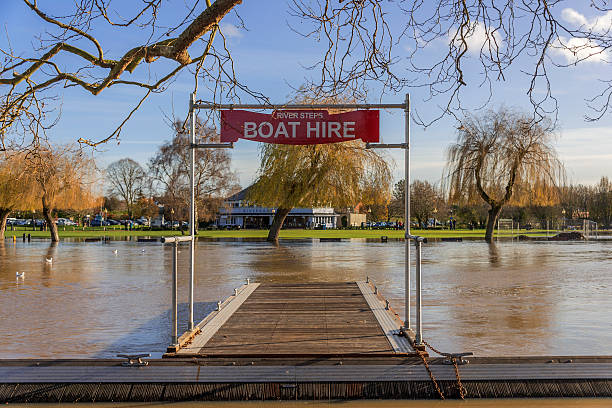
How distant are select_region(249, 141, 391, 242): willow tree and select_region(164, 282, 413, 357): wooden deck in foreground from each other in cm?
2527

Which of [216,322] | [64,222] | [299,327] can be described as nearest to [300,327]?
[299,327]

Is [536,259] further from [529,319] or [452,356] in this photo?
[452,356]

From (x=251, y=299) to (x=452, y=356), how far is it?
462cm

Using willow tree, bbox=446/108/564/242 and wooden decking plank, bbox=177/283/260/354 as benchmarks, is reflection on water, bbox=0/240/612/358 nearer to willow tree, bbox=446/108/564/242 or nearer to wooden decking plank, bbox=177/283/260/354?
wooden decking plank, bbox=177/283/260/354

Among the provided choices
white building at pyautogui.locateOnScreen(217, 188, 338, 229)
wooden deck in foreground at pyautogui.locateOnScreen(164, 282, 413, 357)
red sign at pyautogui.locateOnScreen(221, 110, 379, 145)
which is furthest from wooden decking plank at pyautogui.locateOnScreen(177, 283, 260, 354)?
white building at pyautogui.locateOnScreen(217, 188, 338, 229)

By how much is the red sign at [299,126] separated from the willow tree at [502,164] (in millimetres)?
36635

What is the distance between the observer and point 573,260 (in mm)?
24250

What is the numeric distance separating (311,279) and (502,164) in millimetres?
29075

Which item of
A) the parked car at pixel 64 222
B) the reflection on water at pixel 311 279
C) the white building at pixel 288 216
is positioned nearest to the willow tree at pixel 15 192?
the reflection on water at pixel 311 279

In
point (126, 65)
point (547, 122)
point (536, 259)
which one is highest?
point (547, 122)

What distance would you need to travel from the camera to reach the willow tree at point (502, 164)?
4116cm

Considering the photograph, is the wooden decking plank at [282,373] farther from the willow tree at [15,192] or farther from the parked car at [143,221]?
the parked car at [143,221]

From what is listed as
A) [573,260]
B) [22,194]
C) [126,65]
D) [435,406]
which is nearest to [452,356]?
[435,406]

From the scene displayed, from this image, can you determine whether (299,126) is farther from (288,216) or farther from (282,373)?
(288,216)
